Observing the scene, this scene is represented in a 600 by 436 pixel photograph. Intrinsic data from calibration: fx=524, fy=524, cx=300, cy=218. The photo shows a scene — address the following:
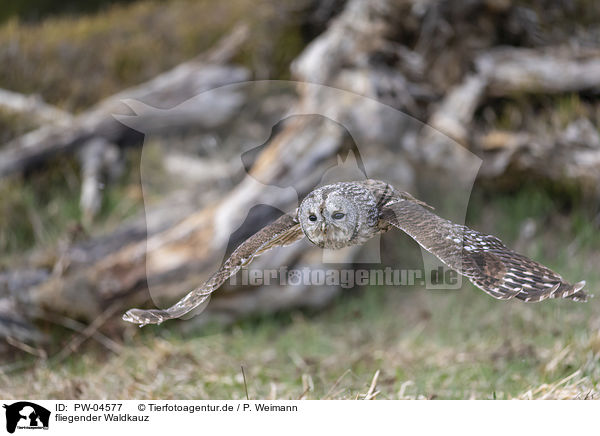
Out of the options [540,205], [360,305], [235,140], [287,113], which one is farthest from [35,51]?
[540,205]

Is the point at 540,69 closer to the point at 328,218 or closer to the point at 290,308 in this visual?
the point at 290,308

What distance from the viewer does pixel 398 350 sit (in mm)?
916

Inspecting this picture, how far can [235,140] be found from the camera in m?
1.04

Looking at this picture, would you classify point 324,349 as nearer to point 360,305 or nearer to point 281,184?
point 360,305

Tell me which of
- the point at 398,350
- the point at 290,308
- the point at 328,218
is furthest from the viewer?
the point at 290,308

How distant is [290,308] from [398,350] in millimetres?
258

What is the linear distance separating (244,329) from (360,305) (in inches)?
9.5

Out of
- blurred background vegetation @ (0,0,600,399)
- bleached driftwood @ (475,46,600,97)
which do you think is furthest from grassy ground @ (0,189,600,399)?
bleached driftwood @ (475,46,600,97)

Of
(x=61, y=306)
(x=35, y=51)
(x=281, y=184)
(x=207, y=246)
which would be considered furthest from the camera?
(x=35, y=51)

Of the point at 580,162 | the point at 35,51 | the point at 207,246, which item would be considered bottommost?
the point at 207,246

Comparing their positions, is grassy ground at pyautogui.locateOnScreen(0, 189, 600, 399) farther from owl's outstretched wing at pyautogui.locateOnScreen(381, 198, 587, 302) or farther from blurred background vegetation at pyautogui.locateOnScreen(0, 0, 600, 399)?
owl's outstretched wing at pyautogui.locateOnScreen(381, 198, 587, 302)

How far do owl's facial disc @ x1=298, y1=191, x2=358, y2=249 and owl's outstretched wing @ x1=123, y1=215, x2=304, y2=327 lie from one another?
0.10 feet

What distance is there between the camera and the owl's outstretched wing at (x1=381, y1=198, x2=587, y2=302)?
1.53 ft
